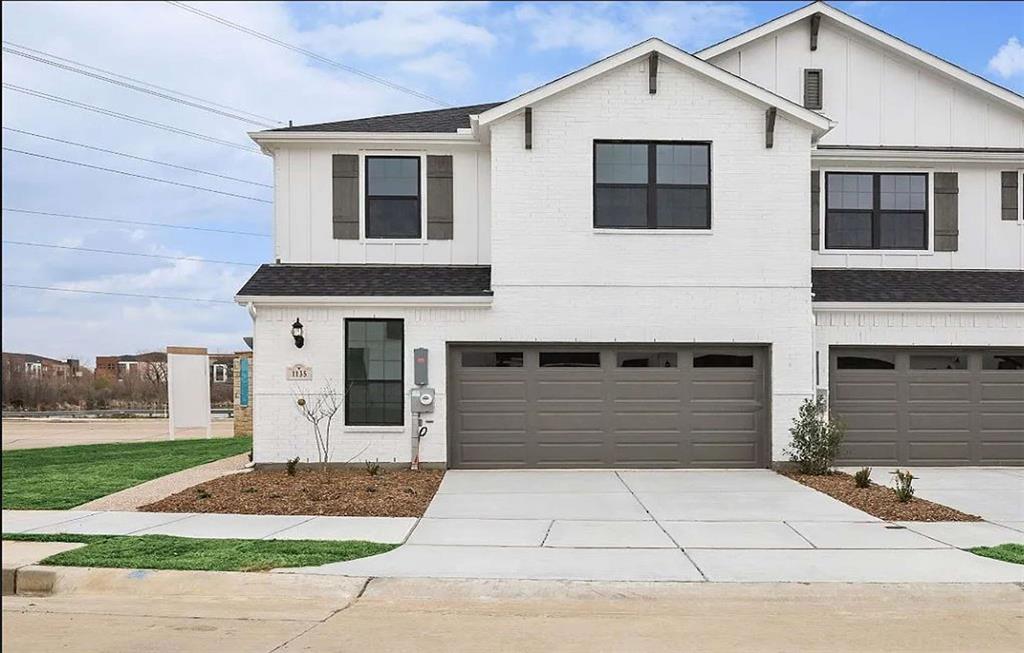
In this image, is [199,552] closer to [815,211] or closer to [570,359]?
[570,359]

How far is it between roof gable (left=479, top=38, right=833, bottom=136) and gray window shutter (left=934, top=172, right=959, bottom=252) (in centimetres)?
358

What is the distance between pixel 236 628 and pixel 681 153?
38.3 ft

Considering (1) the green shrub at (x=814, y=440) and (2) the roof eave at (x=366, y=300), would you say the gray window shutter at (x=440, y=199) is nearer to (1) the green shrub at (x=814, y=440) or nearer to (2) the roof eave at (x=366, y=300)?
(2) the roof eave at (x=366, y=300)

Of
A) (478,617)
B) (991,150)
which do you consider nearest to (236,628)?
(478,617)

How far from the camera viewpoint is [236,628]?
262 inches

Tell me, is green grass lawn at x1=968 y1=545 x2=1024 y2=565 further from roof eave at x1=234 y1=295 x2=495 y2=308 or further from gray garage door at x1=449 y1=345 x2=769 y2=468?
roof eave at x1=234 y1=295 x2=495 y2=308

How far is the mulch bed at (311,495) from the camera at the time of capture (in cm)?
1134

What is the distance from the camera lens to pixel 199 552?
343 inches

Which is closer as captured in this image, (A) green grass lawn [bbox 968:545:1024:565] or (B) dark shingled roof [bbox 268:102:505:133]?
(A) green grass lawn [bbox 968:545:1024:565]

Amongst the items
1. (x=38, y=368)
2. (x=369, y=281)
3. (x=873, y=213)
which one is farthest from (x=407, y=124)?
(x=38, y=368)

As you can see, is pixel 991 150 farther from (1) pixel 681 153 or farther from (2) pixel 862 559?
(2) pixel 862 559

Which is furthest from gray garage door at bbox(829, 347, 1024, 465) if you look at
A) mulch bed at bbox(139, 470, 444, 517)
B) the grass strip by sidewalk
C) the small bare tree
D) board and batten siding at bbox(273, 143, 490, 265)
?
the grass strip by sidewalk

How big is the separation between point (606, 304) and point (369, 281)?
4.26 metres

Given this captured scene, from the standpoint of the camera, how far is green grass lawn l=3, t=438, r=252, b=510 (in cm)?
1267
